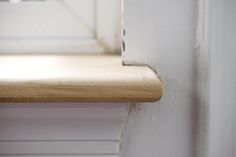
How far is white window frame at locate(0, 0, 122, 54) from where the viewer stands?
0.80 metres

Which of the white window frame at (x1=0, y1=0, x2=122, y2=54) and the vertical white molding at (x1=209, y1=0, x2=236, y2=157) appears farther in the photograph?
the white window frame at (x1=0, y1=0, x2=122, y2=54)

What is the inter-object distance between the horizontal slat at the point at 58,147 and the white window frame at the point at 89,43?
210 mm

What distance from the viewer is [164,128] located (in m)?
0.68

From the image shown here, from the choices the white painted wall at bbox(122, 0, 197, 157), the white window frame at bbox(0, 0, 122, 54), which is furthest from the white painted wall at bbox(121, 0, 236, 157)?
the white window frame at bbox(0, 0, 122, 54)

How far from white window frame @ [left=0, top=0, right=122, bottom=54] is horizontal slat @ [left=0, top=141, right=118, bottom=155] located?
0.21m

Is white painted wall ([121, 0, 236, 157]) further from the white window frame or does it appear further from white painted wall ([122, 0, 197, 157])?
the white window frame

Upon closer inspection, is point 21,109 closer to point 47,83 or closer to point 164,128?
point 47,83

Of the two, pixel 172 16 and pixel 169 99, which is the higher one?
pixel 172 16

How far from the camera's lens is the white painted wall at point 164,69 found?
2.17 feet

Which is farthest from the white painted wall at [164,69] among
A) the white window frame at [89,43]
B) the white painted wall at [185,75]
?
the white window frame at [89,43]

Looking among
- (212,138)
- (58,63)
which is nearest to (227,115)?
(212,138)

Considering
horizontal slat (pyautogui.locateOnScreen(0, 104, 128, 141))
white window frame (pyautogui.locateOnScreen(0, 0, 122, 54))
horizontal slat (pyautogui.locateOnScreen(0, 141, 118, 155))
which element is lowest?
horizontal slat (pyautogui.locateOnScreen(0, 141, 118, 155))

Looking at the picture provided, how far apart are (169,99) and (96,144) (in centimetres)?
13

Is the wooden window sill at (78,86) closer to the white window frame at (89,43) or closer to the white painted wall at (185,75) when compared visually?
the white painted wall at (185,75)
